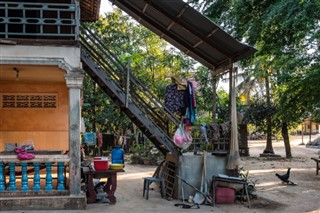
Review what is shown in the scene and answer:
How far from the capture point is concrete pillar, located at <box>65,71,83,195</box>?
7.82m

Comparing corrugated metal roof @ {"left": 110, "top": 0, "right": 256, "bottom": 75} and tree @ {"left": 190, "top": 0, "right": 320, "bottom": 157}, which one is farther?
tree @ {"left": 190, "top": 0, "right": 320, "bottom": 157}

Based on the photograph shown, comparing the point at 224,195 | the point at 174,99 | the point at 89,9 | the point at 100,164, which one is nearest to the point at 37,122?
the point at 89,9

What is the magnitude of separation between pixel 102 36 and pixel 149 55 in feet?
9.20

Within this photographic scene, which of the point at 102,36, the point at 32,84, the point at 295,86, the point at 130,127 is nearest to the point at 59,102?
the point at 32,84

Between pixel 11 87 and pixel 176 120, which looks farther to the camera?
pixel 11 87

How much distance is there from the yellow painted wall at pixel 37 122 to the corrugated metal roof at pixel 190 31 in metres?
3.91

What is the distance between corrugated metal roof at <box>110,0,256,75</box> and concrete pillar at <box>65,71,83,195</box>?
268 centimetres

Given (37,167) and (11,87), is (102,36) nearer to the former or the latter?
(11,87)

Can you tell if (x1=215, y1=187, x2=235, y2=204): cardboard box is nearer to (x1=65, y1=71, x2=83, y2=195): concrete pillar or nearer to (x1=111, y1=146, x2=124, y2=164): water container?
(x1=111, y1=146, x2=124, y2=164): water container

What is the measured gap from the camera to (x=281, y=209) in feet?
27.5

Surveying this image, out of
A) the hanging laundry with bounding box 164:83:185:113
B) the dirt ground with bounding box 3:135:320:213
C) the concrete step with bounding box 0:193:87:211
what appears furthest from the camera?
the hanging laundry with bounding box 164:83:185:113

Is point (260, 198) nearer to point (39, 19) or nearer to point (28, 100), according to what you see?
point (39, 19)

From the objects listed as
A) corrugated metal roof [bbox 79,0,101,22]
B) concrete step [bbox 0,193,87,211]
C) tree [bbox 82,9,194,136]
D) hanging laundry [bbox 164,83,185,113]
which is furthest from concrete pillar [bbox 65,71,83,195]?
tree [bbox 82,9,194,136]

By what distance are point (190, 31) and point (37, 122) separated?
5796mm
